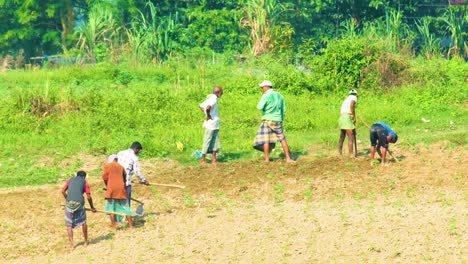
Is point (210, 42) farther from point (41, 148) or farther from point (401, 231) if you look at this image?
point (401, 231)

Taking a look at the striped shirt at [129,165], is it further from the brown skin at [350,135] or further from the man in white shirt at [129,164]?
the brown skin at [350,135]

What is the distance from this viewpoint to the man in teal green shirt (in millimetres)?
17797

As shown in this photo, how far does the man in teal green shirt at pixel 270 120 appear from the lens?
17797 mm

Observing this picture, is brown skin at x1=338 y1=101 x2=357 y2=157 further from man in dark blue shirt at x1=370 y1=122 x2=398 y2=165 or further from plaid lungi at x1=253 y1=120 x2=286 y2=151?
plaid lungi at x1=253 y1=120 x2=286 y2=151

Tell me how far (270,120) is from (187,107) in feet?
16.7

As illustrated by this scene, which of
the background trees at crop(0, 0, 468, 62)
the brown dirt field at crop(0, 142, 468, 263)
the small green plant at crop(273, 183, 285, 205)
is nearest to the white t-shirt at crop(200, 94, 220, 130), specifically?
the brown dirt field at crop(0, 142, 468, 263)

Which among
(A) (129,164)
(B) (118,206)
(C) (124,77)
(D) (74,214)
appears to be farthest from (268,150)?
(C) (124,77)

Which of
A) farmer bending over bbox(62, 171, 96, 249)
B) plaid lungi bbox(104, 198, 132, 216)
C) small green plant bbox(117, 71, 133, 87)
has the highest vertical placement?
farmer bending over bbox(62, 171, 96, 249)

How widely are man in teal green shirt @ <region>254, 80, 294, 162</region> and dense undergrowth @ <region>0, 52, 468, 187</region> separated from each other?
95cm

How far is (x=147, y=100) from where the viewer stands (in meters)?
22.6

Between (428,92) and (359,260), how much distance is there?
12.1 m

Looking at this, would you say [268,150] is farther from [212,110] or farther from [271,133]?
[212,110]

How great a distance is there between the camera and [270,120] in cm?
1783

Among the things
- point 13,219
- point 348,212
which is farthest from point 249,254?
point 13,219
